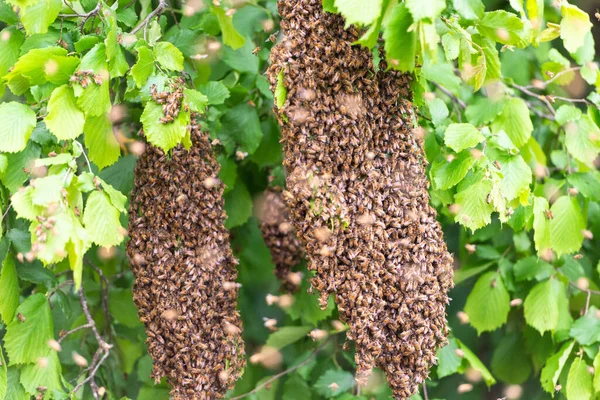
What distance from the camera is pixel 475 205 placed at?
2273 mm

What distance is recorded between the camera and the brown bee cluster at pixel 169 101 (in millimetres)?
2139

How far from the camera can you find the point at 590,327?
3.02 meters

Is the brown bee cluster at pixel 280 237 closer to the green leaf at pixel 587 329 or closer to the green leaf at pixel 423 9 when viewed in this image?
the green leaf at pixel 587 329

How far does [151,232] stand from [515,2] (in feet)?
4.20

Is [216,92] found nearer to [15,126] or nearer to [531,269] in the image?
[15,126]

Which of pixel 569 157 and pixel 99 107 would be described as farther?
pixel 569 157

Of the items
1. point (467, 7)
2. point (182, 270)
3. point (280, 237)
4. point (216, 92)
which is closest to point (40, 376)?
point (182, 270)

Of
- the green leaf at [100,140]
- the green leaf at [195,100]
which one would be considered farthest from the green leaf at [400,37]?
the green leaf at [100,140]

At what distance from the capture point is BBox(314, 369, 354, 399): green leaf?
301 cm

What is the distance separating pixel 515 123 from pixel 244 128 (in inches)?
40.8

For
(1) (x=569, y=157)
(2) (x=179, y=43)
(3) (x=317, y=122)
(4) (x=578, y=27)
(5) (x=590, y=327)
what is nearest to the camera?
(3) (x=317, y=122)

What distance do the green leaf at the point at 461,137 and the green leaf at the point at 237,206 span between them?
103 centimetres

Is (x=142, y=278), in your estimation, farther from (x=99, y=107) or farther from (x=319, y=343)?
(x=319, y=343)

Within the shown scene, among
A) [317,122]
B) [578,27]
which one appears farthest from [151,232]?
[578,27]
